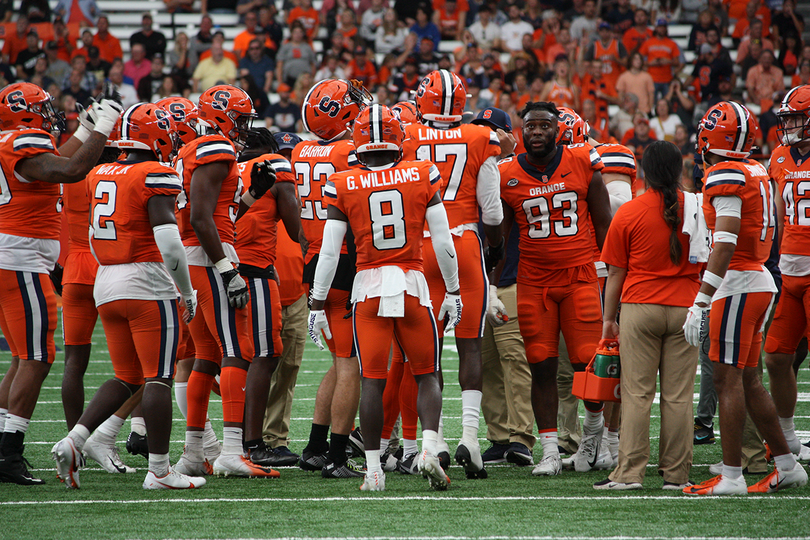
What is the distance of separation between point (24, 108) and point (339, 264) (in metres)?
2.14

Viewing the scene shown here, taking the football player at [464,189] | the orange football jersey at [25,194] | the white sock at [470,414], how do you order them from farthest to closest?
the football player at [464,189]
the orange football jersey at [25,194]
the white sock at [470,414]

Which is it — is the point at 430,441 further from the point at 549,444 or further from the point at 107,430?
the point at 107,430

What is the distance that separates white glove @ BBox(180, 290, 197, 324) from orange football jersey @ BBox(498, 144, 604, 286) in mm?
2050

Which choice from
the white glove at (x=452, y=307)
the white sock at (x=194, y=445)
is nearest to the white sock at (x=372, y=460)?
the white glove at (x=452, y=307)

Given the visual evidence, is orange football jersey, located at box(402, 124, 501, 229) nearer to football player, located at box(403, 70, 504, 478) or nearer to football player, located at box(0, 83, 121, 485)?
football player, located at box(403, 70, 504, 478)

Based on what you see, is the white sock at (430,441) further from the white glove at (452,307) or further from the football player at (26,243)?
the football player at (26,243)

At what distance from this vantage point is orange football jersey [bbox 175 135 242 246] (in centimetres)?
504

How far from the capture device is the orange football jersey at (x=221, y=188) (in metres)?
5.04

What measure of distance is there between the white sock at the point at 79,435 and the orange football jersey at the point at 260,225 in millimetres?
1384

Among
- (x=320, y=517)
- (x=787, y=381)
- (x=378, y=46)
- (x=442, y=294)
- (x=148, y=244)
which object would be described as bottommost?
(x=320, y=517)

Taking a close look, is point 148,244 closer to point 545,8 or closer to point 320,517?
point 320,517

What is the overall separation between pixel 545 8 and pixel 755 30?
4180mm

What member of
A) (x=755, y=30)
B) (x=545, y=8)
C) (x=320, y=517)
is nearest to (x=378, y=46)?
(x=545, y=8)

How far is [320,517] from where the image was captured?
4.23 m
